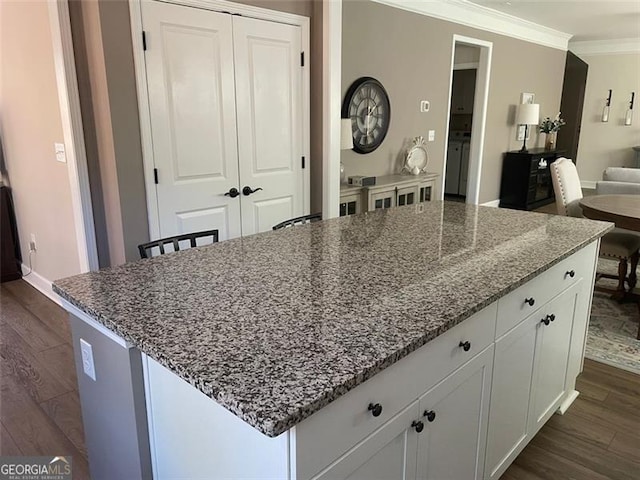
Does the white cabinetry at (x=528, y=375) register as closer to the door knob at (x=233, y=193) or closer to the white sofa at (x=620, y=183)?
the door knob at (x=233, y=193)

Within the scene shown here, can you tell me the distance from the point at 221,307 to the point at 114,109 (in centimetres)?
192

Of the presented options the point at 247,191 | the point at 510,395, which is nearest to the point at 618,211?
the point at 510,395

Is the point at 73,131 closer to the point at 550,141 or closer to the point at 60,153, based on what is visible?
the point at 60,153

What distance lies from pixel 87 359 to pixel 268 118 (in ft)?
7.88

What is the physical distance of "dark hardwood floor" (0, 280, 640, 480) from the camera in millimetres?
2031

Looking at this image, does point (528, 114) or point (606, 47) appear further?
point (606, 47)

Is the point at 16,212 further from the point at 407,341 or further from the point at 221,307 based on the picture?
the point at 407,341

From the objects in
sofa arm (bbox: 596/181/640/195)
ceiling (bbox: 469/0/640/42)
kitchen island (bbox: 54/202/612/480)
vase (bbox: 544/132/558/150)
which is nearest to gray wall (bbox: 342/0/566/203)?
ceiling (bbox: 469/0/640/42)

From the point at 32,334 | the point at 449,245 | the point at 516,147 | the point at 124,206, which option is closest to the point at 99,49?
the point at 124,206

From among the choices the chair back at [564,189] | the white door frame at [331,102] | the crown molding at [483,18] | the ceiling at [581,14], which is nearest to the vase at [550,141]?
the crown molding at [483,18]

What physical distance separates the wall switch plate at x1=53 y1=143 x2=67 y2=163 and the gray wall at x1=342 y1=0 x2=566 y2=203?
7.73ft

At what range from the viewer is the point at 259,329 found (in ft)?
3.83

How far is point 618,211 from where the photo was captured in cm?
346

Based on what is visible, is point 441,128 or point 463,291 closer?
point 463,291
